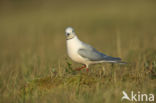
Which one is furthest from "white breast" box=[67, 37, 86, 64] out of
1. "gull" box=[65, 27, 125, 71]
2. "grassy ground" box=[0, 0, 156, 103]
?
"grassy ground" box=[0, 0, 156, 103]

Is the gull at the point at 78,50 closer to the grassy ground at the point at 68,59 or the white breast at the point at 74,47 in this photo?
the white breast at the point at 74,47

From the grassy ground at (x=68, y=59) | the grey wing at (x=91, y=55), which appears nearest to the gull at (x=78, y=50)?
the grey wing at (x=91, y=55)

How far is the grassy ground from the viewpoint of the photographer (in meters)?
5.95

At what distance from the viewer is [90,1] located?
112ft

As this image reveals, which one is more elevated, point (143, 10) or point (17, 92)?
point (143, 10)

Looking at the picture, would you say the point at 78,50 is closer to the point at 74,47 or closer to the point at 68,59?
the point at 74,47

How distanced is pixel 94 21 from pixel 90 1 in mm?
12521

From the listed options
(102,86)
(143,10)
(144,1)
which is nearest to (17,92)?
(102,86)

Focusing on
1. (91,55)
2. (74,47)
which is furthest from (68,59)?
(74,47)

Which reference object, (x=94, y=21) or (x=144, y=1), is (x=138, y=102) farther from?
(x=144, y=1)

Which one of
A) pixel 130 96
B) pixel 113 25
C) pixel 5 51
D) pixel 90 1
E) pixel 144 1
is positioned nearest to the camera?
pixel 130 96

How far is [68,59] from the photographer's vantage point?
10.9m

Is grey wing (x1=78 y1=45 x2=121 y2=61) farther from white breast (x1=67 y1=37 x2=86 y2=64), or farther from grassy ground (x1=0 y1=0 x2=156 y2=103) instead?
grassy ground (x1=0 y1=0 x2=156 y2=103)

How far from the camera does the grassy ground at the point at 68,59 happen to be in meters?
5.95
